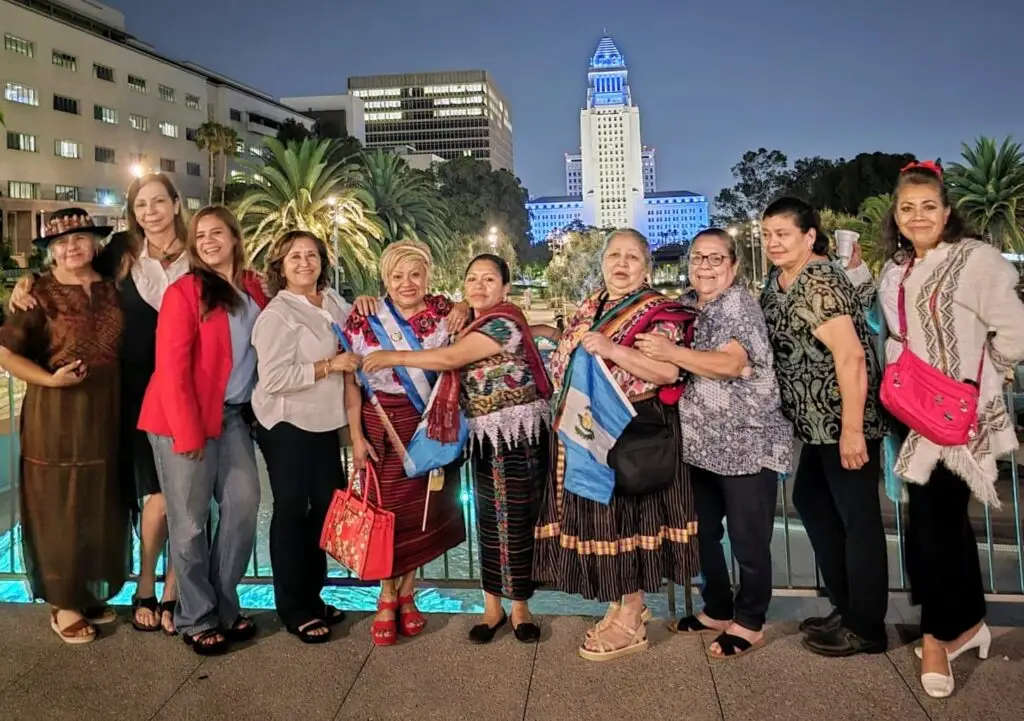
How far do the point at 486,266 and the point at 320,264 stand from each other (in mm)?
825

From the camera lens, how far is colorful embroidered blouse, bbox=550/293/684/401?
3.19 meters

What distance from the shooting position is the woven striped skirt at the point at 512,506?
3500 mm

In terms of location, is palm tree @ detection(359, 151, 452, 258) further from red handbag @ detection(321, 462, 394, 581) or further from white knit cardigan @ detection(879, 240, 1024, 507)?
white knit cardigan @ detection(879, 240, 1024, 507)

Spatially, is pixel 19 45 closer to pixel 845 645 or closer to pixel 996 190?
pixel 996 190

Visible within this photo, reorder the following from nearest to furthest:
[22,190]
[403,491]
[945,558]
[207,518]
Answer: [945,558] < [403,491] < [207,518] < [22,190]

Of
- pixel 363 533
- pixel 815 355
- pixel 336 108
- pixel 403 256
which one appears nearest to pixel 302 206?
pixel 403 256

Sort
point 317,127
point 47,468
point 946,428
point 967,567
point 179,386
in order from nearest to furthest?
point 946,428
point 967,567
point 179,386
point 47,468
point 317,127

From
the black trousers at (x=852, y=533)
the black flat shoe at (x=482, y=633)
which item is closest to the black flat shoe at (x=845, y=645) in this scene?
the black trousers at (x=852, y=533)

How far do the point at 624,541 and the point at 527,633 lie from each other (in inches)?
25.1

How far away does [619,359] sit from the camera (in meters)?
3.11

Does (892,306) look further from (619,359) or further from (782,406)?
(619,359)

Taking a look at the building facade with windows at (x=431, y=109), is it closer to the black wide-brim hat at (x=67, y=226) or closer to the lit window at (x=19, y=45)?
the lit window at (x=19, y=45)

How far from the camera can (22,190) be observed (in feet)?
127

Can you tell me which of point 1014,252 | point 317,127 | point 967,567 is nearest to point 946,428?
point 967,567
